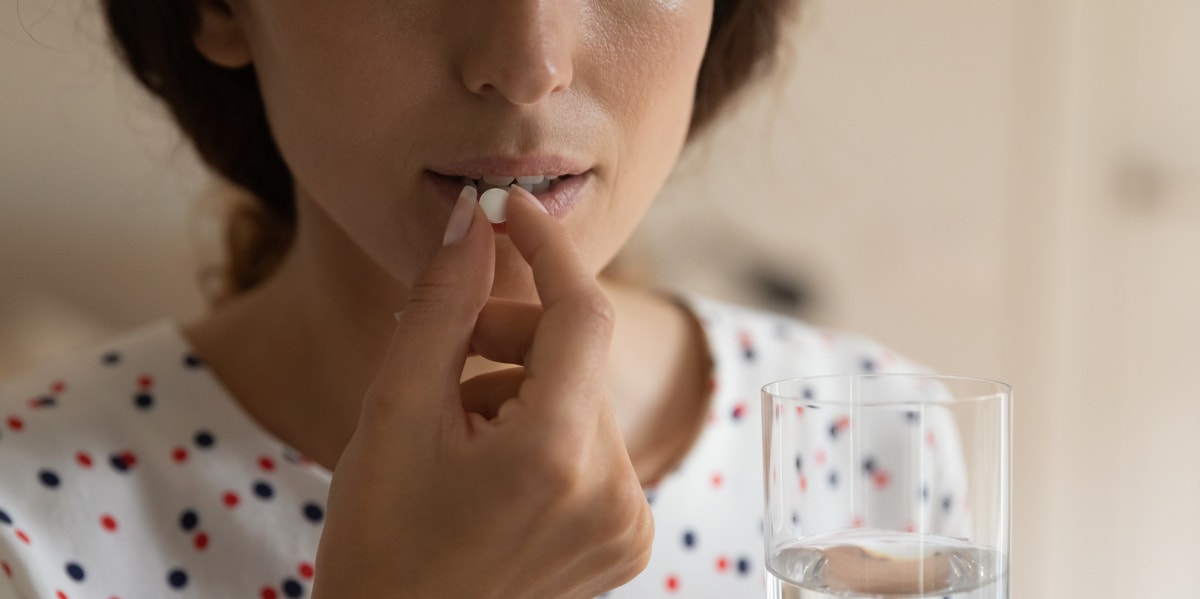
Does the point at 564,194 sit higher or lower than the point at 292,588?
higher

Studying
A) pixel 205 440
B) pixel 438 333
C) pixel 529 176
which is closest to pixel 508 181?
pixel 529 176

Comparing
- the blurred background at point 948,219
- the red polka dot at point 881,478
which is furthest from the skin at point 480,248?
the blurred background at point 948,219

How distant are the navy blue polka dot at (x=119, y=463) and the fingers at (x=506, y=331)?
400 mm

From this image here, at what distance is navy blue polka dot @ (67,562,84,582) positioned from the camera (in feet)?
2.59

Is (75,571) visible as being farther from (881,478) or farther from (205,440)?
(881,478)

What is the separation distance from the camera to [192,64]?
0.90 m

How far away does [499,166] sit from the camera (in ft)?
2.11

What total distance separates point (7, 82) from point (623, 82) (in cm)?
71

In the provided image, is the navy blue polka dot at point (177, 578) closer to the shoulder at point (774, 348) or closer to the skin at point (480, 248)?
the skin at point (480, 248)

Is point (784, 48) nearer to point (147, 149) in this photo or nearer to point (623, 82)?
point (623, 82)

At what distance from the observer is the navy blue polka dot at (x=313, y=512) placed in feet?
2.79

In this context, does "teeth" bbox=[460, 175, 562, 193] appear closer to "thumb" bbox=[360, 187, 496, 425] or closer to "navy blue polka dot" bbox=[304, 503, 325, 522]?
"thumb" bbox=[360, 187, 496, 425]

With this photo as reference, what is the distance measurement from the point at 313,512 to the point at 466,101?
393 millimetres

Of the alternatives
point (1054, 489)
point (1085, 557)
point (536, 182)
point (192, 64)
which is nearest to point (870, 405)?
point (536, 182)
